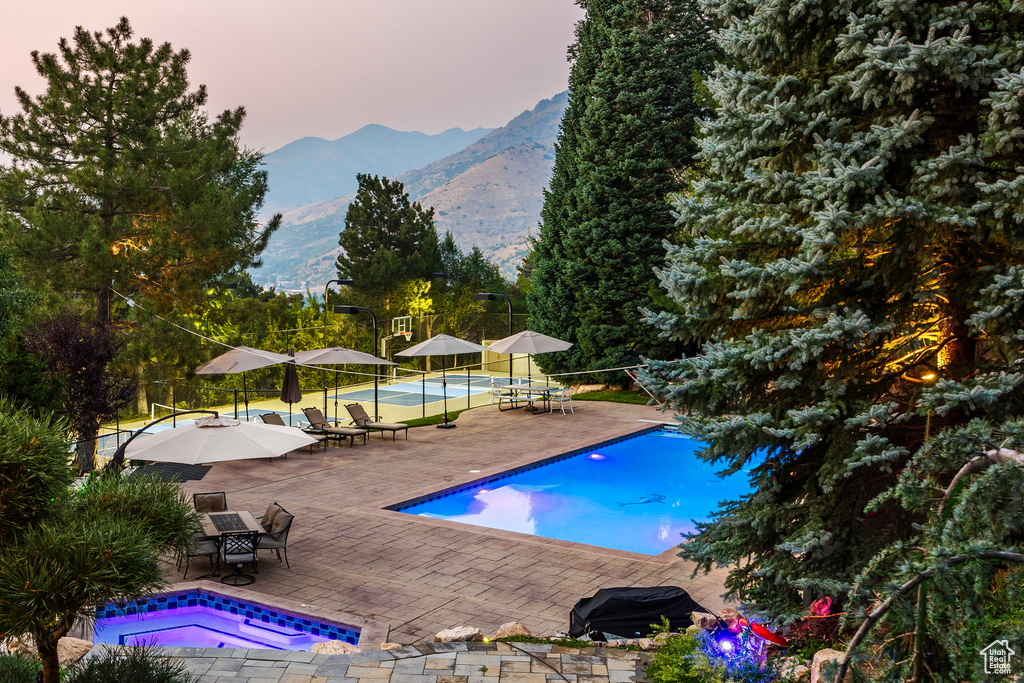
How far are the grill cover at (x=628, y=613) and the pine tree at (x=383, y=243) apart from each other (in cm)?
3331

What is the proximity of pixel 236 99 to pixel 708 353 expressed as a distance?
122 m

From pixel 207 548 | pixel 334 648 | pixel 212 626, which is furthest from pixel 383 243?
Answer: pixel 334 648

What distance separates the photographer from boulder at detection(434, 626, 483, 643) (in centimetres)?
669

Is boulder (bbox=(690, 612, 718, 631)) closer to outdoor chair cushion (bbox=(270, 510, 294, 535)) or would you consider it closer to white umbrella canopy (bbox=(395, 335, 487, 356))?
outdoor chair cushion (bbox=(270, 510, 294, 535))

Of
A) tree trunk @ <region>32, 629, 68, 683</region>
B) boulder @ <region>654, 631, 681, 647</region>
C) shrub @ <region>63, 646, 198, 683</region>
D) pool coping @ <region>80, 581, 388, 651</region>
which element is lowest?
pool coping @ <region>80, 581, 388, 651</region>

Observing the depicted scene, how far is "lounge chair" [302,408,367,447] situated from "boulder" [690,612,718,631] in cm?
1030

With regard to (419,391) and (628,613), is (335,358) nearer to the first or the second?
(419,391)

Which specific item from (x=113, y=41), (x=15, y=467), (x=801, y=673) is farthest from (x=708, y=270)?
(x=113, y=41)

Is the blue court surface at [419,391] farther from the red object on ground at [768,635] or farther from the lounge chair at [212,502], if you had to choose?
the red object on ground at [768,635]

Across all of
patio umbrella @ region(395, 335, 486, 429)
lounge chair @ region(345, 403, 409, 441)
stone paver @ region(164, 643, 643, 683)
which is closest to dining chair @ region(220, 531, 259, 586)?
stone paver @ region(164, 643, 643, 683)

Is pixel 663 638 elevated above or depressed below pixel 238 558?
below
